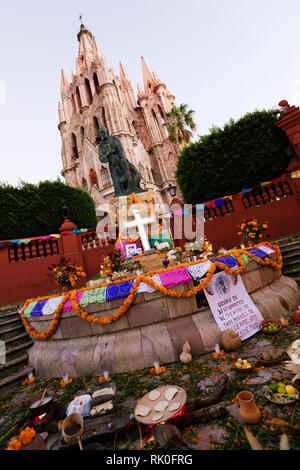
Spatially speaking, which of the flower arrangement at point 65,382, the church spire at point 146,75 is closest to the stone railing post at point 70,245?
the flower arrangement at point 65,382

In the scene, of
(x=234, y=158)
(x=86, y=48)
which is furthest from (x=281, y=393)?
(x=86, y=48)

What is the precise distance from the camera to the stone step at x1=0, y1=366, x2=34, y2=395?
5.20 meters

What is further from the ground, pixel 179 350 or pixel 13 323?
pixel 13 323

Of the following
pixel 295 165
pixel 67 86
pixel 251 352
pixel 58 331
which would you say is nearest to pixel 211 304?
pixel 251 352

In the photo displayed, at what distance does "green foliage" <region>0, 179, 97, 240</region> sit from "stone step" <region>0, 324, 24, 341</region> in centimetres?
730

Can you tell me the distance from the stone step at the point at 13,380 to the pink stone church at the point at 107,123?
23981 mm

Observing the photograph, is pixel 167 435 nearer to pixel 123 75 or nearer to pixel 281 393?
pixel 281 393

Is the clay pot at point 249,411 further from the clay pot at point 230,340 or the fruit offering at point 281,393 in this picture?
the clay pot at point 230,340

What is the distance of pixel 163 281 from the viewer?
5289mm

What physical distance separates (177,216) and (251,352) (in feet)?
30.6

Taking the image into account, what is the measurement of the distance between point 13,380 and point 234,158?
15.3m

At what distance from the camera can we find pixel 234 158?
1405 centimetres

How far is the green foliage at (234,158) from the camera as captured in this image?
1321 cm
